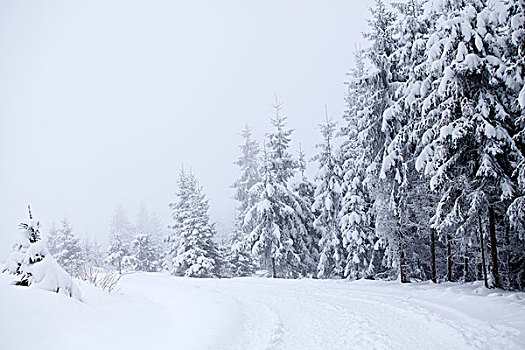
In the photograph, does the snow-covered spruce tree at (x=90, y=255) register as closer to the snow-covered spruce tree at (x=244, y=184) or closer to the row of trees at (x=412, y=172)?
the snow-covered spruce tree at (x=244, y=184)

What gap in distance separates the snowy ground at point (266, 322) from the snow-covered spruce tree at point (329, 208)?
11.9 metres

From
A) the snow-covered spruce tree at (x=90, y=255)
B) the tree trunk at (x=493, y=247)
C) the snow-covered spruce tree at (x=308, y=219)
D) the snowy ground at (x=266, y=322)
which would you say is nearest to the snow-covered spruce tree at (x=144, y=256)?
the snow-covered spruce tree at (x=90, y=255)

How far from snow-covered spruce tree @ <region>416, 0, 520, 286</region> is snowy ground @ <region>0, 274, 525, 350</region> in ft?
10.4

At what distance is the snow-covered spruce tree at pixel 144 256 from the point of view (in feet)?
143

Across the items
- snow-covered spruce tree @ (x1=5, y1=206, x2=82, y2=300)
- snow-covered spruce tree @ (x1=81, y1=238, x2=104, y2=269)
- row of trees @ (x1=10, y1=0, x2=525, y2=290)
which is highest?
row of trees @ (x1=10, y1=0, x2=525, y2=290)

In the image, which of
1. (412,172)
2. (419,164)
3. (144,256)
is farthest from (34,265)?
(144,256)

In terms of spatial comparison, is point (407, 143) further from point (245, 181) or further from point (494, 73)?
point (245, 181)

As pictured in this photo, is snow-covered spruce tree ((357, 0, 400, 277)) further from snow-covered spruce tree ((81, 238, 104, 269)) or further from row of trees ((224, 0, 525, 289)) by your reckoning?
snow-covered spruce tree ((81, 238, 104, 269))

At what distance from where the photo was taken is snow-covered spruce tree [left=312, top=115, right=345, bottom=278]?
2495 cm

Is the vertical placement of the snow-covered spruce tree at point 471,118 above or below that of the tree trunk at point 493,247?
above

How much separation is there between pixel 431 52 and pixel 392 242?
9.69 metres

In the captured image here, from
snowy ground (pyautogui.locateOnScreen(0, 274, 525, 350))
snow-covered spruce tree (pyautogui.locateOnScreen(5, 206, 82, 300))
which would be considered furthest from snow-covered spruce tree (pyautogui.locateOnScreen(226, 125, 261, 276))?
snow-covered spruce tree (pyautogui.locateOnScreen(5, 206, 82, 300))

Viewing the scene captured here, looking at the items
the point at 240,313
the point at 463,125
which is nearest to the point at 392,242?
the point at 463,125

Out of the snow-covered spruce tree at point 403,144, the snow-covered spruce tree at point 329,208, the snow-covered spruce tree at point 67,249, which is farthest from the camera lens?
the snow-covered spruce tree at point 67,249
